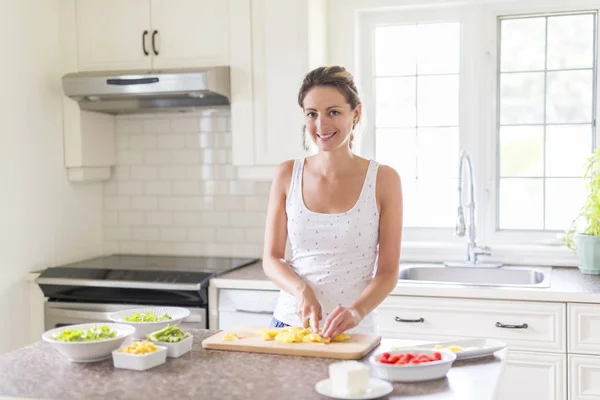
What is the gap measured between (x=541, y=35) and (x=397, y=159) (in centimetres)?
92

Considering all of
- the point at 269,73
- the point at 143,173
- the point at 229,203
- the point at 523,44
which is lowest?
the point at 229,203

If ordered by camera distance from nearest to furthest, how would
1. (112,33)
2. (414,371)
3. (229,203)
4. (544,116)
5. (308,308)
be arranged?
(414,371)
(308,308)
(544,116)
(112,33)
(229,203)

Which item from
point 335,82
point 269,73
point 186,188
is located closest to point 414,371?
point 335,82

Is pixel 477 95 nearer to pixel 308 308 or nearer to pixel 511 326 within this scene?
pixel 511 326

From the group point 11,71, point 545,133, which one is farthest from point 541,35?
point 11,71

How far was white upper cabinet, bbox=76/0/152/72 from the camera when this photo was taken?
12.3 ft

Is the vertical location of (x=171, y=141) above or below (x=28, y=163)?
above

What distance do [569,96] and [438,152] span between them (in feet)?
2.23

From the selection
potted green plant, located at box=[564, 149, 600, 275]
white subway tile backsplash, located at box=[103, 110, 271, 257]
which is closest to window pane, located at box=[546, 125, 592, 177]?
potted green plant, located at box=[564, 149, 600, 275]

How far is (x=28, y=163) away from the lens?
3.62m

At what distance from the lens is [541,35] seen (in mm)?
3648

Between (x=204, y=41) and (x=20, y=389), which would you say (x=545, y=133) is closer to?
(x=204, y=41)

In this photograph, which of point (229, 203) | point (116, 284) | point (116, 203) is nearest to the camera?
point (116, 284)

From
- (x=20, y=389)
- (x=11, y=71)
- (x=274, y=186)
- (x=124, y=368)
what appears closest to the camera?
(x=20, y=389)
